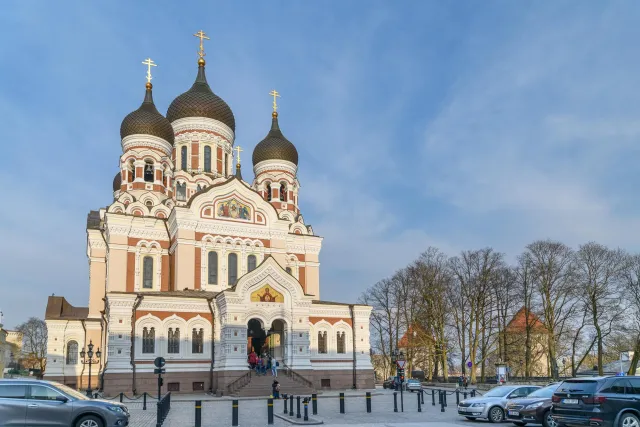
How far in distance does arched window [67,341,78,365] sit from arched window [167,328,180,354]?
1090 centimetres

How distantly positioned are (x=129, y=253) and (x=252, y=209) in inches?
354

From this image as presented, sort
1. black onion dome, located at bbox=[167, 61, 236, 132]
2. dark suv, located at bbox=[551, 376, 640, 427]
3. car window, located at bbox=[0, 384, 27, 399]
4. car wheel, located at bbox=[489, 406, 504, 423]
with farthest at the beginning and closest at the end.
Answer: black onion dome, located at bbox=[167, 61, 236, 132]
car wheel, located at bbox=[489, 406, 504, 423]
car window, located at bbox=[0, 384, 27, 399]
dark suv, located at bbox=[551, 376, 640, 427]

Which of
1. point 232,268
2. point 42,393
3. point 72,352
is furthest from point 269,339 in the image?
point 42,393

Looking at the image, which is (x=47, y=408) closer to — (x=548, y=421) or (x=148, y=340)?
(x=548, y=421)

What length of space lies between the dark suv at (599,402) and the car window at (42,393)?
41.5ft

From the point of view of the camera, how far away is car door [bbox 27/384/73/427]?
1404 centimetres

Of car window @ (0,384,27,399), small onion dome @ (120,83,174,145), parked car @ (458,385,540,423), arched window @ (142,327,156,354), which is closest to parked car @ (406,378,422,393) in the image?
arched window @ (142,327,156,354)

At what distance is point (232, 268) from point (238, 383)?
10.4 meters

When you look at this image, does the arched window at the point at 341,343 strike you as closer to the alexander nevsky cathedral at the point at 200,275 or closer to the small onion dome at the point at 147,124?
the alexander nevsky cathedral at the point at 200,275

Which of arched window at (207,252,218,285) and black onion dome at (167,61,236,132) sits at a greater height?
black onion dome at (167,61,236,132)

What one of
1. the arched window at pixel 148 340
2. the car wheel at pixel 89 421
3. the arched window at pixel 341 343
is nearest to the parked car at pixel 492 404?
the car wheel at pixel 89 421

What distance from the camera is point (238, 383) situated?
32.2 meters

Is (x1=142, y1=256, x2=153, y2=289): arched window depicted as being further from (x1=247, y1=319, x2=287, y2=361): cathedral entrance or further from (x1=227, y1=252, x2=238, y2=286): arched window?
(x1=247, y1=319, x2=287, y2=361): cathedral entrance

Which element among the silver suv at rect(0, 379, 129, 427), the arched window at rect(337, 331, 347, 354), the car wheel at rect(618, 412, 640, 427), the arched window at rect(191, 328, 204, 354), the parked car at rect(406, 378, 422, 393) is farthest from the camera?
the parked car at rect(406, 378, 422, 393)
